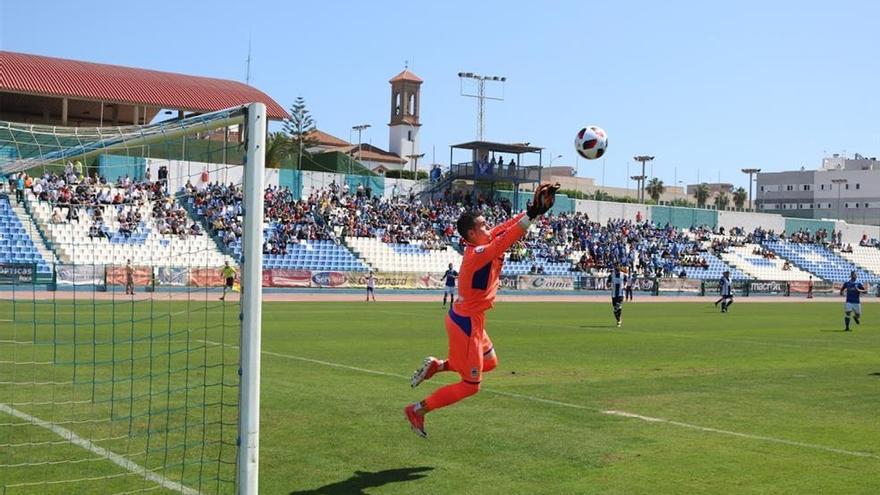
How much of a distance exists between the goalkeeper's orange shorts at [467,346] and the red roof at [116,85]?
48085 mm

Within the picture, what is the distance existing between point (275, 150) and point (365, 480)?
7080 cm

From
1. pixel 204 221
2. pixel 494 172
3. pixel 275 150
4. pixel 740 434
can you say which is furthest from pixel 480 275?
pixel 275 150

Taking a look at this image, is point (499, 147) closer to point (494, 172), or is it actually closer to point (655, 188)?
point (494, 172)

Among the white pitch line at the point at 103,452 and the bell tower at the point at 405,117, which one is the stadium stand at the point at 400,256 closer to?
the white pitch line at the point at 103,452

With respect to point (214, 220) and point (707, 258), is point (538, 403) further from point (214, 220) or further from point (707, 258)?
point (707, 258)

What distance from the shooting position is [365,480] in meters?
7.95

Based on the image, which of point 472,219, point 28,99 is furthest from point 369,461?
point 28,99

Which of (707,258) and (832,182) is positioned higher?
(832,182)

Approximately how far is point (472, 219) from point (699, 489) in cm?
336

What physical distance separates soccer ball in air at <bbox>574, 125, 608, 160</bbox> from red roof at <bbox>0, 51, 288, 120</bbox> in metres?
45.4

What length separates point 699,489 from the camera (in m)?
7.88

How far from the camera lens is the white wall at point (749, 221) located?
87250 millimetres

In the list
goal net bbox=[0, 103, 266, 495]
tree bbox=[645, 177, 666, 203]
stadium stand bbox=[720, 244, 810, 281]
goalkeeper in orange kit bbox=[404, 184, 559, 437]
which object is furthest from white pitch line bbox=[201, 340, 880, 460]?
tree bbox=[645, 177, 666, 203]

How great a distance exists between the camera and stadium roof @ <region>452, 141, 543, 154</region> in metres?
69.5
